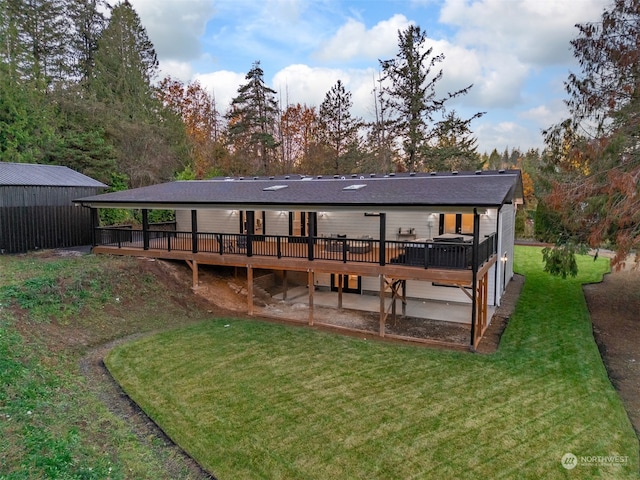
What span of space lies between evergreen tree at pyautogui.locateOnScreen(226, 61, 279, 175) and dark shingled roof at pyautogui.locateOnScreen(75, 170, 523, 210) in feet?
53.5

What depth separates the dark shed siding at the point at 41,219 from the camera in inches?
604

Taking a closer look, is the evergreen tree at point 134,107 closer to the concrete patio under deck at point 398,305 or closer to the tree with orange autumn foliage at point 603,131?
the concrete patio under deck at point 398,305

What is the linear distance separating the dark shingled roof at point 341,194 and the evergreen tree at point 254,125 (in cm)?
1630

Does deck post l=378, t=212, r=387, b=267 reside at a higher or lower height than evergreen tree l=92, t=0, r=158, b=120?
lower

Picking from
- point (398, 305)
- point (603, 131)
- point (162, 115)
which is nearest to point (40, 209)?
point (398, 305)

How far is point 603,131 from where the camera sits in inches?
496

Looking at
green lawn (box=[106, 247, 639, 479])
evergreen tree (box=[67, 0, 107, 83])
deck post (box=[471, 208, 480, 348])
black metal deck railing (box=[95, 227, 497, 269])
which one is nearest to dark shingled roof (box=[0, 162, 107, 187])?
black metal deck railing (box=[95, 227, 497, 269])

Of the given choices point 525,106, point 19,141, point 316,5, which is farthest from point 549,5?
point 19,141

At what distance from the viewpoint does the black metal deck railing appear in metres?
10.8

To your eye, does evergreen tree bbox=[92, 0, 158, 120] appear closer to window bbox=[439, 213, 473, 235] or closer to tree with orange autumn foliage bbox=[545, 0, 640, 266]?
window bbox=[439, 213, 473, 235]

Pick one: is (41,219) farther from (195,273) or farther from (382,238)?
(382,238)

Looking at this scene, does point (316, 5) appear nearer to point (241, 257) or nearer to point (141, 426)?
point (241, 257)

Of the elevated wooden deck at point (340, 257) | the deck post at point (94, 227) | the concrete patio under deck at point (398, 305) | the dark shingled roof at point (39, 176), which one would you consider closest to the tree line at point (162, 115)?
the dark shingled roof at point (39, 176)

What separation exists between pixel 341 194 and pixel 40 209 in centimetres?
1292
